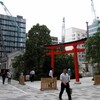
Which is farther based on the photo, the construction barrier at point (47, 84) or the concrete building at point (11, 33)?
the concrete building at point (11, 33)

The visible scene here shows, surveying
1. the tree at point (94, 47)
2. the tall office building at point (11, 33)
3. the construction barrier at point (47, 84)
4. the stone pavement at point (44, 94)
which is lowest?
the stone pavement at point (44, 94)

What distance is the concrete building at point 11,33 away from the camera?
374 feet

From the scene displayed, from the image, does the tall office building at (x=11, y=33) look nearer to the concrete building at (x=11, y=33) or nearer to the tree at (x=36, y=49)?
the concrete building at (x=11, y=33)

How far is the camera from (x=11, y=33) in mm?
119312

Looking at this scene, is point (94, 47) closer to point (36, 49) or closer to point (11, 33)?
point (36, 49)

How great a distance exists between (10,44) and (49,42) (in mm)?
78463

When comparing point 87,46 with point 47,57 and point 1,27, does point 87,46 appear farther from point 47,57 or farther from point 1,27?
point 1,27

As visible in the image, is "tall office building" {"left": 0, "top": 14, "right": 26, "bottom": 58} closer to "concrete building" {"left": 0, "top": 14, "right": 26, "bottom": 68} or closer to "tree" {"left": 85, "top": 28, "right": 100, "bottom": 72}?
"concrete building" {"left": 0, "top": 14, "right": 26, "bottom": 68}

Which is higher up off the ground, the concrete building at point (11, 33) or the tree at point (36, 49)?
the concrete building at point (11, 33)

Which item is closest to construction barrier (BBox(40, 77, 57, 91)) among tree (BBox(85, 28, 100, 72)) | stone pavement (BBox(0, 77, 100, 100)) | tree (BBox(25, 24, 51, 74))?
stone pavement (BBox(0, 77, 100, 100))

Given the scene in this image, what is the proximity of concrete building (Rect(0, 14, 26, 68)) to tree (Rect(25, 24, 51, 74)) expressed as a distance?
2732 inches

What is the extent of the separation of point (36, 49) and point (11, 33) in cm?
8132

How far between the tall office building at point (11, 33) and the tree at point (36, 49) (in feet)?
228

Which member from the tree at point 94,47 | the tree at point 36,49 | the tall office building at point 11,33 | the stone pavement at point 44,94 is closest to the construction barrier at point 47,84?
the stone pavement at point 44,94
